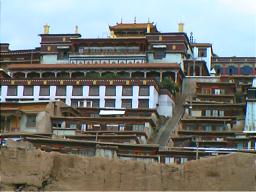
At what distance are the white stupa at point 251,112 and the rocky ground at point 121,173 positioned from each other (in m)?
25.8

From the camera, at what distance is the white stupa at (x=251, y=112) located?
2066 inches

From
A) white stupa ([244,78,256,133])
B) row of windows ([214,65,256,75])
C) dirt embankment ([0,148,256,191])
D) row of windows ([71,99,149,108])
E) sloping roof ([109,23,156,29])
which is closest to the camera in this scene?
dirt embankment ([0,148,256,191])

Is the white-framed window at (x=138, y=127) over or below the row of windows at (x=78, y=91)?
below

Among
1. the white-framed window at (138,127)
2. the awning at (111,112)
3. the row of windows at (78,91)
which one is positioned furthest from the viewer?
the row of windows at (78,91)

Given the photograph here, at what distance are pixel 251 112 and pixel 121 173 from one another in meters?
29.7

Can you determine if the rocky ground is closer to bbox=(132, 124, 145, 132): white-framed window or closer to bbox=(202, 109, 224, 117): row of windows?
bbox=(132, 124, 145, 132): white-framed window

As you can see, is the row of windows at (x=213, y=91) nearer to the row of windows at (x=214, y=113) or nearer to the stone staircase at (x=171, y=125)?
the stone staircase at (x=171, y=125)

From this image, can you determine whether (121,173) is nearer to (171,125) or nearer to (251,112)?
(251,112)

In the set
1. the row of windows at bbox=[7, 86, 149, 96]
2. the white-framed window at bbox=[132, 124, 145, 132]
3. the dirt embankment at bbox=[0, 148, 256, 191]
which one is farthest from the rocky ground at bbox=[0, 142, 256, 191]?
the row of windows at bbox=[7, 86, 149, 96]

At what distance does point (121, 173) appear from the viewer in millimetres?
26328

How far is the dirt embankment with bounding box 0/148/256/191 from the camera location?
26047 mm

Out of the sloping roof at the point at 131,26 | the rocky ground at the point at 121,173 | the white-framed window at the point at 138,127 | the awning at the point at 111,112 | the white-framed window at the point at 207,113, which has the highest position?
the sloping roof at the point at 131,26

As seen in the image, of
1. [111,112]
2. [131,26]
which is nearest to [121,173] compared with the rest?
[111,112]

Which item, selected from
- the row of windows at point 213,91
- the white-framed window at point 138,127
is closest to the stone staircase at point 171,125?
the white-framed window at point 138,127
